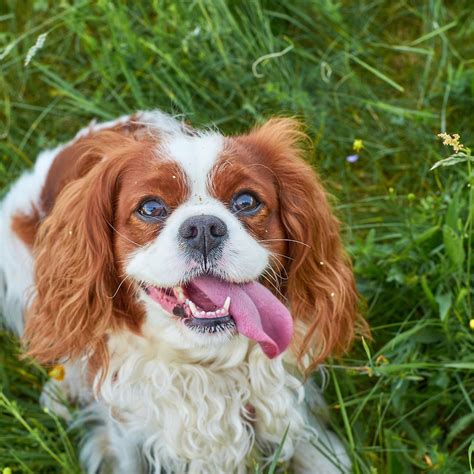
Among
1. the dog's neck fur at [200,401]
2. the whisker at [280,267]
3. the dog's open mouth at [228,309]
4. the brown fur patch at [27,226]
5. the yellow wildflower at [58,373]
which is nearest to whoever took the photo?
the dog's open mouth at [228,309]

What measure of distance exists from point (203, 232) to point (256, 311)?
31 centimetres

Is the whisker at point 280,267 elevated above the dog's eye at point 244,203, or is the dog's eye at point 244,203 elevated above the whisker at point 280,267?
the dog's eye at point 244,203

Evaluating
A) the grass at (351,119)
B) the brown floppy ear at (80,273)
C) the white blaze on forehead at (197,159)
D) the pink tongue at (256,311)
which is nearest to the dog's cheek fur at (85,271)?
the brown floppy ear at (80,273)

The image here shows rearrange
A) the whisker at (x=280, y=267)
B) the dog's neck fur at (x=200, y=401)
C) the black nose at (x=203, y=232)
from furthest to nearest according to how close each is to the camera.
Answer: the dog's neck fur at (x=200, y=401), the whisker at (x=280, y=267), the black nose at (x=203, y=232)

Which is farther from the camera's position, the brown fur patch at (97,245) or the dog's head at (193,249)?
the brown fur patch at (97,245)

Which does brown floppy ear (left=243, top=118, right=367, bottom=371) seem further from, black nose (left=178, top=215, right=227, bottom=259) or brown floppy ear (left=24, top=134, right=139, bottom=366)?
brown floppy ear (left=24, top=134, right=139, bottom=366)

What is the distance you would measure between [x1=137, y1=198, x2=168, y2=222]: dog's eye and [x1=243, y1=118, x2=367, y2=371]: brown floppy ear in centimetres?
40

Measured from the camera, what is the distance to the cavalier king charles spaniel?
2.44m

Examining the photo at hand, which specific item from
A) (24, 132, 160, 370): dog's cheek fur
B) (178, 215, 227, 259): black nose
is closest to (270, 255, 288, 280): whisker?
(178, 215, 227, 259): black nose

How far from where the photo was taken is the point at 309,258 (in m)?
2.71

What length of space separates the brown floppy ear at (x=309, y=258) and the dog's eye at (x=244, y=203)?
0.17 metres

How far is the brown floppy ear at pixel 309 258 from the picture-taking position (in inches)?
105

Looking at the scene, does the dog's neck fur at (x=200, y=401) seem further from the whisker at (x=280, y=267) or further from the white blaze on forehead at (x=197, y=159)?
the white blaze on forehead at (x=197, y=159)

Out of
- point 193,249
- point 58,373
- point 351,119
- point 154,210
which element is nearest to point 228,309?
point 193,249
